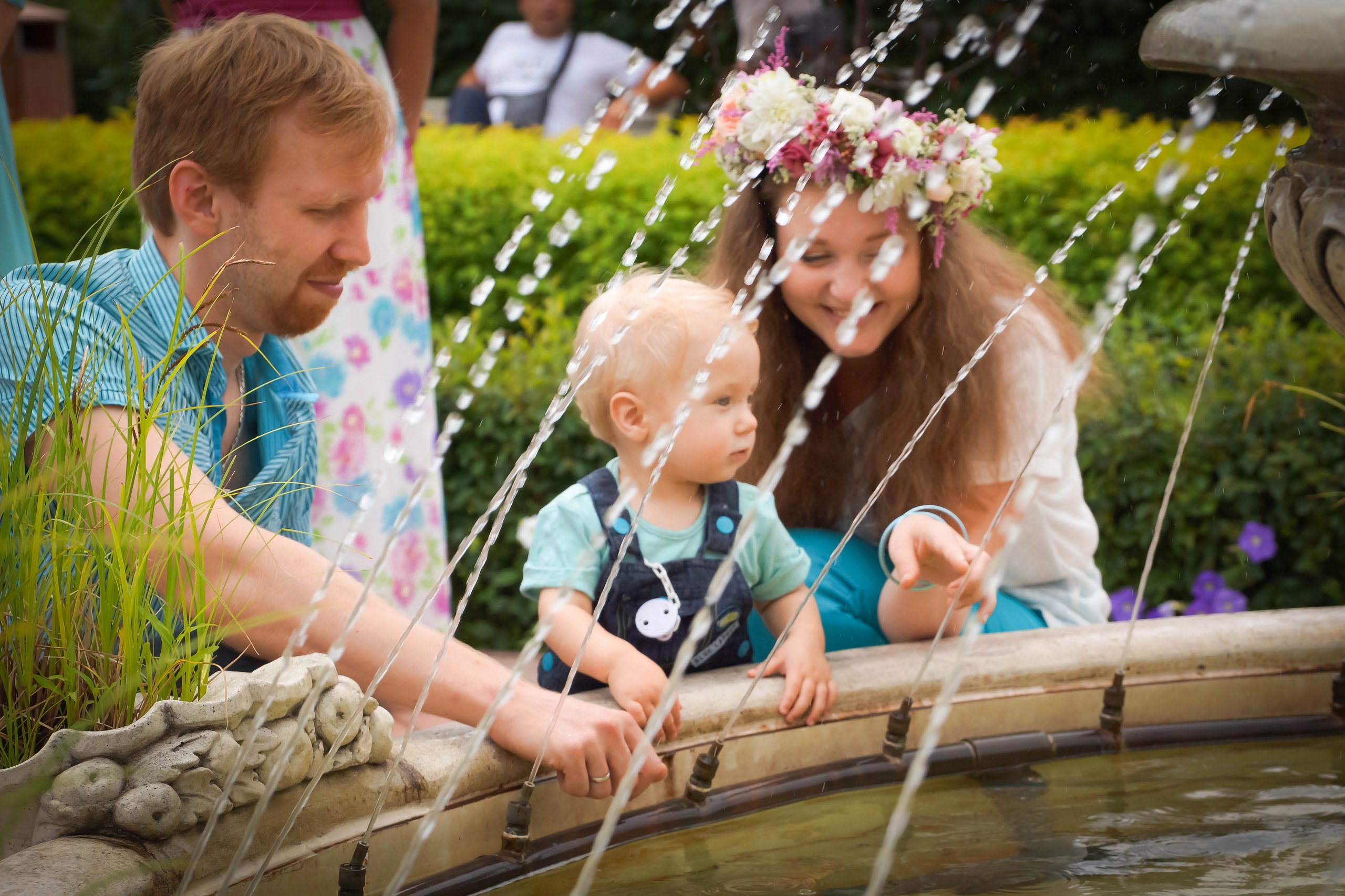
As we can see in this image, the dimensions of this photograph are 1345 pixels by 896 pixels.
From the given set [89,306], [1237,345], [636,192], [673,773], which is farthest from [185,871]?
[636,192]

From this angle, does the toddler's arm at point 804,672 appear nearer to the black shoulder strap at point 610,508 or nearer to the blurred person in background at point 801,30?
the black shoulder strap at point 610,508

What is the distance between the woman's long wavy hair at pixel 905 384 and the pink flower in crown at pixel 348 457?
92cm

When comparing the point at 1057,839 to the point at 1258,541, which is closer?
the point at 1057,839

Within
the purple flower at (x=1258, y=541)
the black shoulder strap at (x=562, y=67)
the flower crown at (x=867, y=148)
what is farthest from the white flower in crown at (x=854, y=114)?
the black shoulder strap at (x=562, y=67)

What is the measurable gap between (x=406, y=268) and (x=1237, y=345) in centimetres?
261

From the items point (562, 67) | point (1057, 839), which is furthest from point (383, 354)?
point (562, 67)

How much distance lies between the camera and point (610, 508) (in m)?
2.39

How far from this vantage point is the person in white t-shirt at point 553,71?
22.6 ft

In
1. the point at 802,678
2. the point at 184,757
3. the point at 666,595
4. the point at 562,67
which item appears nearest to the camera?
the point at 184,757

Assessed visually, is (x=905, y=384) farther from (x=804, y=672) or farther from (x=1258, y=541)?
(x=1258, y=541)

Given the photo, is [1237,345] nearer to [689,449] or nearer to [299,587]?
[689,449]

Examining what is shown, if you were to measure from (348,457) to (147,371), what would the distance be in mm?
1291

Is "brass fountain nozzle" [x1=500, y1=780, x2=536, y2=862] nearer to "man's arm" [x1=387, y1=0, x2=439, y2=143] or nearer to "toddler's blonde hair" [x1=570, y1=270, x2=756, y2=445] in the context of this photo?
"toddler's blonde hair" [x1=570, y1=270, x2=756, y2=445]

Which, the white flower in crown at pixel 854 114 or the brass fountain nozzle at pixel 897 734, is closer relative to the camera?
the brass fountain nozzle at pixel 897 734
